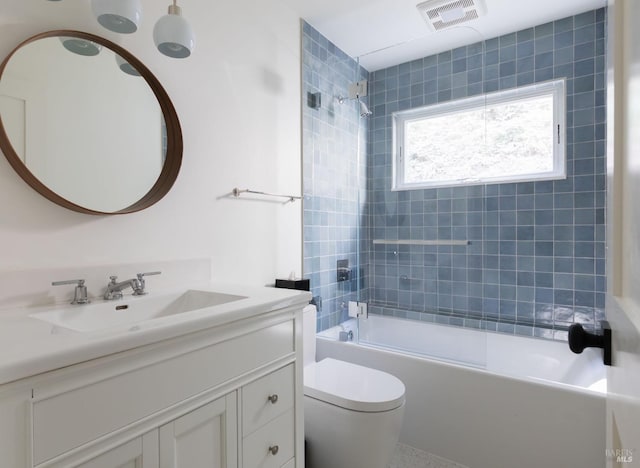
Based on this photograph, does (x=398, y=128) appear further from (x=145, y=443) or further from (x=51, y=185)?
(x=145, y=443)

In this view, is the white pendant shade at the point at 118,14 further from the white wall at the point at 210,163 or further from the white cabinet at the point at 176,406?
the white cabinet at the point at 176,406

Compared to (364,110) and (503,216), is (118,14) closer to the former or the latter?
(364,110)

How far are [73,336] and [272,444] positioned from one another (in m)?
0.70

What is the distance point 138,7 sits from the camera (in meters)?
1.11

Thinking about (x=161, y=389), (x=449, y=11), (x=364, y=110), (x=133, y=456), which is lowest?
(x=133, y=456)

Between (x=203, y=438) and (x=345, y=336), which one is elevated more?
(x=203, y=438)

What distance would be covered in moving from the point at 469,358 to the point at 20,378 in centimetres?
206

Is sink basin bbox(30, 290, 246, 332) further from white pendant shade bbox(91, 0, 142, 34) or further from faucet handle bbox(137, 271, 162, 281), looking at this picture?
white pendant shade bbox(91, 0, 142, 34)

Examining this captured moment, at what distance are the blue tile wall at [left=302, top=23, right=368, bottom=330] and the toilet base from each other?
2.84 feet

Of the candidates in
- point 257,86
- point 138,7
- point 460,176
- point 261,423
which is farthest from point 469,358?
point 138,7

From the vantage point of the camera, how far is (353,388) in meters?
1.55

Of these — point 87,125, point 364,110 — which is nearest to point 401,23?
point 364,110

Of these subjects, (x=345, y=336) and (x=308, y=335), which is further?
(x=345, y=336)

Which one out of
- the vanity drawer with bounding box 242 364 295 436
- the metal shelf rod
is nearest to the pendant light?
the metal shelf rod
